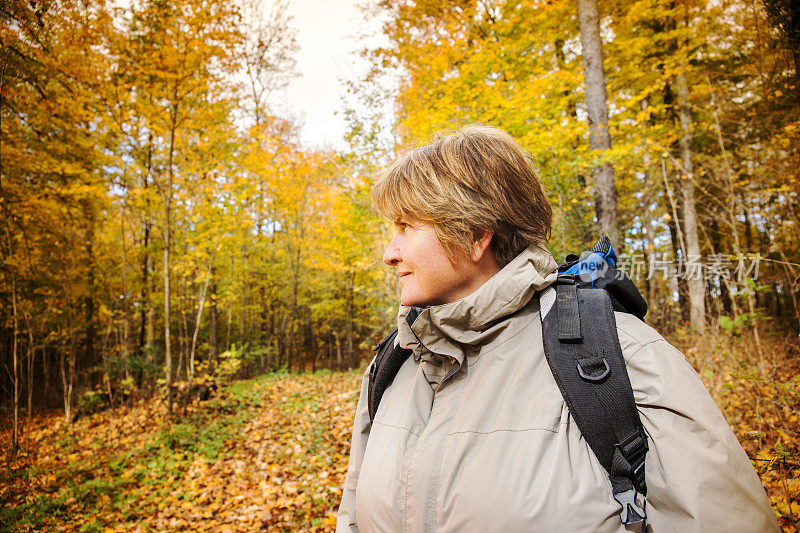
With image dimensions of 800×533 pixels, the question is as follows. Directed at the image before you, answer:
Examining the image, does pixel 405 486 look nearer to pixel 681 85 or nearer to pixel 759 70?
pixel 759 70

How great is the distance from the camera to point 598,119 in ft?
19.7

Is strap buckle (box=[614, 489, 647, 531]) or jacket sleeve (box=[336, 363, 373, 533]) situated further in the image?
jacket sleeve (box=[336, 363, 373, 533])

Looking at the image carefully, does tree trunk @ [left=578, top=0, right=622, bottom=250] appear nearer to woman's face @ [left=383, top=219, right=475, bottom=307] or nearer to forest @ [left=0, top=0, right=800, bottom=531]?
forest @ [left=0, top=0, right=800, bottom=531]

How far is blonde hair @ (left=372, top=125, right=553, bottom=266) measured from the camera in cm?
132

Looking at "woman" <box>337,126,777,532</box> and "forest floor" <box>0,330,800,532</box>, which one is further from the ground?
"woman" <box>337,126,777,532</box>

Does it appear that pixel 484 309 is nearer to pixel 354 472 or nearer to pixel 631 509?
pixel 631 509

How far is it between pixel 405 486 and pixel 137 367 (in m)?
10.8

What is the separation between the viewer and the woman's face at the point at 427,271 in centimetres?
136

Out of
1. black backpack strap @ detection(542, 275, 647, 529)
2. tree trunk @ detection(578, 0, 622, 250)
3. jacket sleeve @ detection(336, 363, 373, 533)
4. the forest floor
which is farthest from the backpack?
tree trunk @ detection(578, 0, 622, 250)

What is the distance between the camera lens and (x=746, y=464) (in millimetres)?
889

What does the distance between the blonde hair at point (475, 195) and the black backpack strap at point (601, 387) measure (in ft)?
1.18

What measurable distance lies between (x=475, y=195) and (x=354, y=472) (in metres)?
1.18

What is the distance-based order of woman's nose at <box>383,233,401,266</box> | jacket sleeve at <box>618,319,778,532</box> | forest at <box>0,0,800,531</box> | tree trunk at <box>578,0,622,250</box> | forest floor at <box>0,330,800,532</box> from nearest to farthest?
jacket sleeve at <box>618,319,778,532</box>
woman's nose at <box>383,233,401,266</box>
forest floor at <box>0,330,800,532</box>
forest at <box>0,0,800,531</box>
tree trunk at <box>578,0,622,250</box>

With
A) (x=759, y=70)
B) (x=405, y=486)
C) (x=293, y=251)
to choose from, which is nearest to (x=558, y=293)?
(x=405, y=486)
